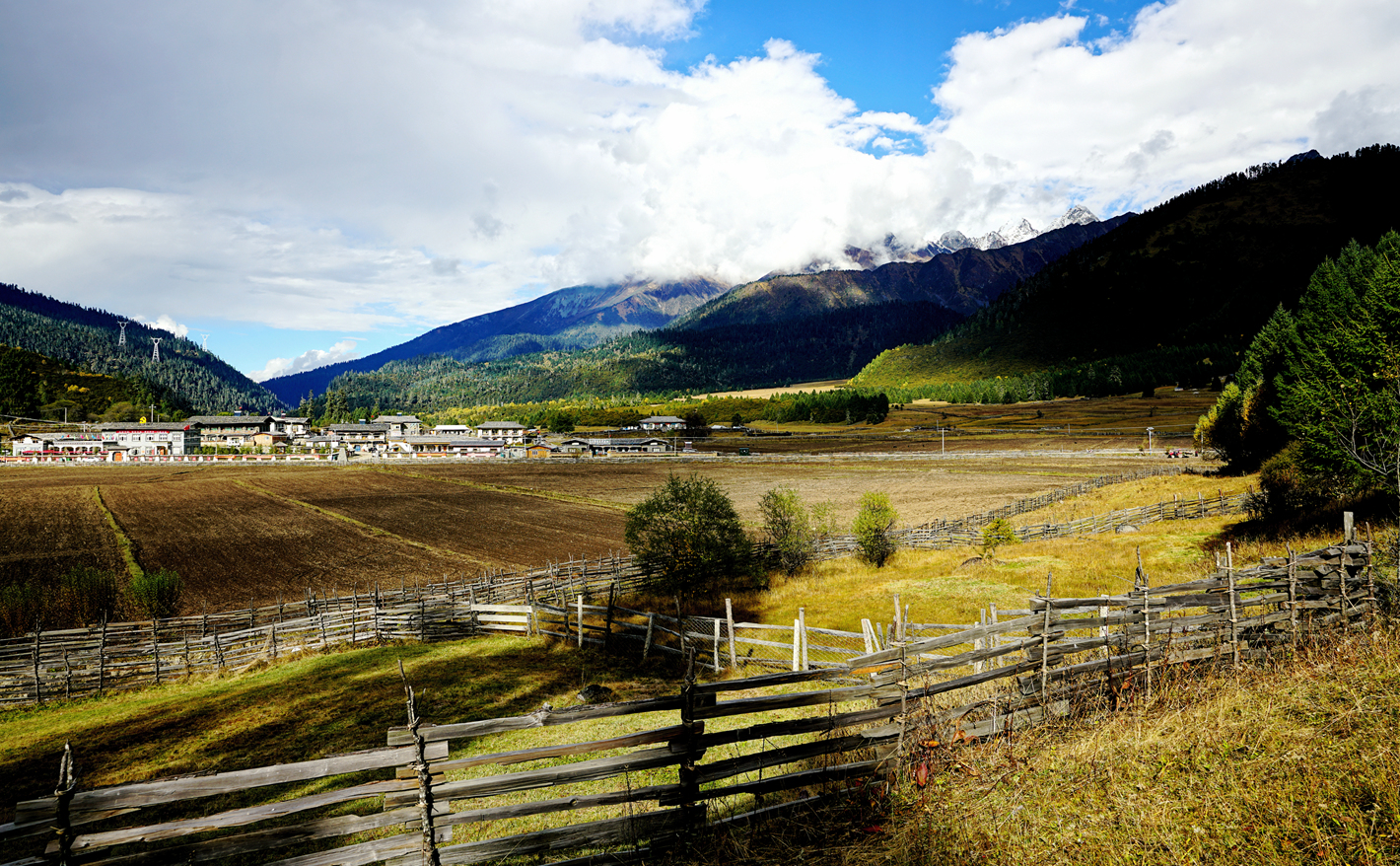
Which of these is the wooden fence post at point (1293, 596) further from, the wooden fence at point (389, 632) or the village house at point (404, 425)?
the village house at point (404, 425)

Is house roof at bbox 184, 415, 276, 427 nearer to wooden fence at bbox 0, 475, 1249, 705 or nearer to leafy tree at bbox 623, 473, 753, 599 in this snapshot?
wooden fence at bbox 0, 475, 1249, 705

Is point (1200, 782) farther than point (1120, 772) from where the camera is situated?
No

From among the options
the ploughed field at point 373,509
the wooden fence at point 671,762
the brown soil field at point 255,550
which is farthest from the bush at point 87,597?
the wooden fence at point 671,762

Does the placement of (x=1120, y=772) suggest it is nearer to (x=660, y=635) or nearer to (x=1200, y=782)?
(x=1200, y=782)

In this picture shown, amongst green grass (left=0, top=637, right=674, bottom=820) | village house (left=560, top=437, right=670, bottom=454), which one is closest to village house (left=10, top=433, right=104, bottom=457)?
village house (left=560, top=437, right=670, bottom=454)

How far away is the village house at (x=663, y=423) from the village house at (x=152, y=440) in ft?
354

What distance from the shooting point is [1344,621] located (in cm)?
1055

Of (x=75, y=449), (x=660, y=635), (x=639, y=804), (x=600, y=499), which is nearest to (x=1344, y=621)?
(x=639, y=804)

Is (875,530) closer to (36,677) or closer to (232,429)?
(36,677)

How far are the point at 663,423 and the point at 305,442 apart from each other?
9408 centimetres

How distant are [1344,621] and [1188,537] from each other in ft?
67.1

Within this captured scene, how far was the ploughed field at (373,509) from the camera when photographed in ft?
126

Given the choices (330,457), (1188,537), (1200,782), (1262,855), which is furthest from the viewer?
(330,457)

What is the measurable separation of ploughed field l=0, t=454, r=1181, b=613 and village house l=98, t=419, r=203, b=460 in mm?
41867
